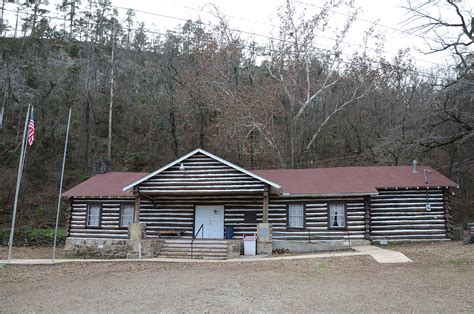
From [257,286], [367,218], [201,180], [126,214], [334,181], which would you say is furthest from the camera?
[126,214]

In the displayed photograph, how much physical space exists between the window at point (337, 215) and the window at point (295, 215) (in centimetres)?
144

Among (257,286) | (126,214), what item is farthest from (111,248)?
(257,286)

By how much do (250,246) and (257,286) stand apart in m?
8.05

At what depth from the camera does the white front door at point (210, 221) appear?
23.0m

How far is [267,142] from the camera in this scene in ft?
114

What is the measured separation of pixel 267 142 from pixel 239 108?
405 cm

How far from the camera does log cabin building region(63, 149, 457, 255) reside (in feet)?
68.8

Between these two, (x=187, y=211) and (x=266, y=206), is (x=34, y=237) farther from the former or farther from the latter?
(x=266, y=206)

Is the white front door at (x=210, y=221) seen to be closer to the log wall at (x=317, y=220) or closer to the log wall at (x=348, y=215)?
the log wall at (x=348, y=215)

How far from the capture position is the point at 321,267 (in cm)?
1452

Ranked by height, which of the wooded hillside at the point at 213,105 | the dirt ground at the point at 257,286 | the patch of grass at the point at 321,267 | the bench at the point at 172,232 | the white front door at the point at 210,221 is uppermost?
the wooded hillside at the point at 213,105

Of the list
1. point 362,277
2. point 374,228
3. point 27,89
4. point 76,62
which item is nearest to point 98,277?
point 362,277

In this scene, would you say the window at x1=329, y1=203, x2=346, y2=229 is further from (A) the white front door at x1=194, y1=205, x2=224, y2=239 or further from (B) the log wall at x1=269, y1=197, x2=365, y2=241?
(A) the white front door at x1=194, y1=205, x2=224, y2=239

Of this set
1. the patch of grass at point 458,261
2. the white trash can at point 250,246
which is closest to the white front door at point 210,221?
the white trash can at point 250,246
